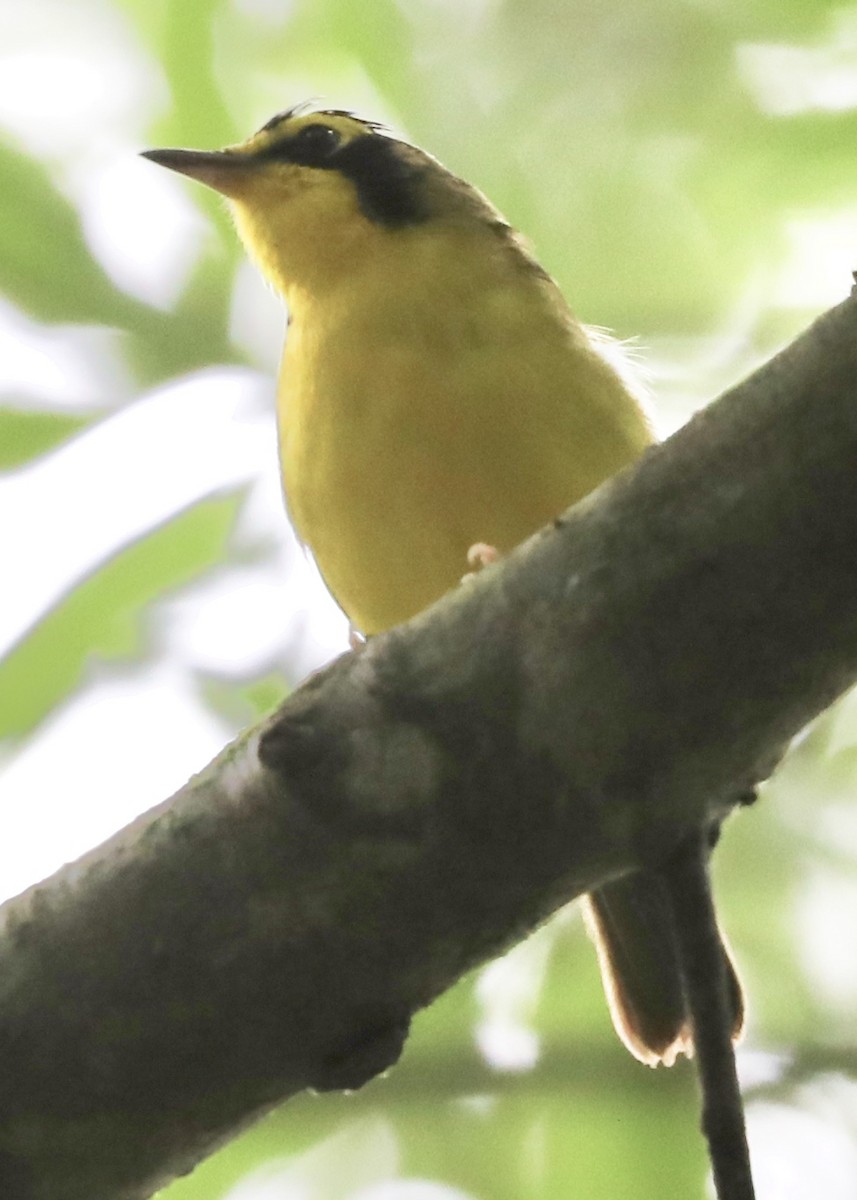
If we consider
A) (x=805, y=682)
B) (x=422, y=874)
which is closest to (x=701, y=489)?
(x=805, y=682)

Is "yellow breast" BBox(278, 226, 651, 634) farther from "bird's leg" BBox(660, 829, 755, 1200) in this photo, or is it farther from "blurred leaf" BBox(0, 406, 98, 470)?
"bird's leg" BBox(660, 829, 755, 1200)

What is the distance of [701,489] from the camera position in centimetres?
143

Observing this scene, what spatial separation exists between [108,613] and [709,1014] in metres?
2.38

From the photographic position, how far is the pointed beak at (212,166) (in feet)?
10.8

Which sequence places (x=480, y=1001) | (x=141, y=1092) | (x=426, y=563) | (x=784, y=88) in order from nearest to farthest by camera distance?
(x=141, y=1092) < (x=426, y=563) < (x=480, y=1001) < (x=784, y=88)

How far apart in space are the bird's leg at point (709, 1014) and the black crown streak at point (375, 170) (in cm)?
198

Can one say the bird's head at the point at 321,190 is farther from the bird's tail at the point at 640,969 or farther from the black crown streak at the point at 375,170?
Result: the bird's tail at the point at 640,969

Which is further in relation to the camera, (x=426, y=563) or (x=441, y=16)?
(x=441, y=16)

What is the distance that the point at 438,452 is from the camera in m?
2.53

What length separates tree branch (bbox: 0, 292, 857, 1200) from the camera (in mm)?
1408

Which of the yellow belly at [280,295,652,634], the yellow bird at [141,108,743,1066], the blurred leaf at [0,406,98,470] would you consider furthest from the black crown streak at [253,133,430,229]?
the blurred leaf at [0,406,98,470]

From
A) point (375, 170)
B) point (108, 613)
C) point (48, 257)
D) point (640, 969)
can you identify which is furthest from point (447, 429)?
point (48, 257)

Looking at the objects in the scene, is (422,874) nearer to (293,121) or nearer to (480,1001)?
(480,1001)

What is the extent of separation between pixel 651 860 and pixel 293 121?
2.35m
